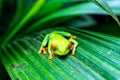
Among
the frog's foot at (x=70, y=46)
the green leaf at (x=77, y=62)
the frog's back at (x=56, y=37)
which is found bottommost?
the green leaf at (x=77, y=62)

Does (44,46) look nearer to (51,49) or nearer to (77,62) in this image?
(51,49)

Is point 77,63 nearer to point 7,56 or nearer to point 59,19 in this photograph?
point 7,56

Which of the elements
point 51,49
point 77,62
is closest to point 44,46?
point 51,49

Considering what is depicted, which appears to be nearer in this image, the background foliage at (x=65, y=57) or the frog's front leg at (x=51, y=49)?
the background foliage at (x=65, y=57)

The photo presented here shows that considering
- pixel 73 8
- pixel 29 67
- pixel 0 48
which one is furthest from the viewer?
pixel 73 8

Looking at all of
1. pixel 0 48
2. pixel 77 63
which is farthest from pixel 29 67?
pixel 0 48

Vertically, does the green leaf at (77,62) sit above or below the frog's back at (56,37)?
below
